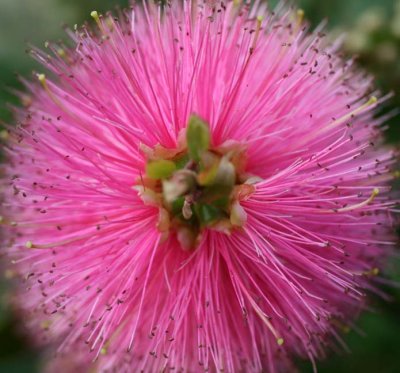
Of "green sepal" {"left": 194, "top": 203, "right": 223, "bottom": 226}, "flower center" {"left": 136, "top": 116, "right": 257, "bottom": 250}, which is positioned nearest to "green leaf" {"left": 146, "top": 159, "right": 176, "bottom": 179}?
"flower center" {"left": 136, "top": 116, "right": 257, "bottom": 250}

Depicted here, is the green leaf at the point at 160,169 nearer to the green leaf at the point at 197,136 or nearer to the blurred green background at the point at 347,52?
the green leaf at the point at 197,136

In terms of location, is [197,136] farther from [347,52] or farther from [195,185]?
[347,52]

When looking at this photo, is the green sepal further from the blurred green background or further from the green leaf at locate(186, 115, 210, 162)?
the blurred green background

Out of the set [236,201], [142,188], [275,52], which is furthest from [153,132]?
[275,52]

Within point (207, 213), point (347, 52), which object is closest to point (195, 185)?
point (207, 213)

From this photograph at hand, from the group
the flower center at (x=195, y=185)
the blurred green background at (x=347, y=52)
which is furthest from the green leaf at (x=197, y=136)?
the blurred green background at (x=347, y=52)

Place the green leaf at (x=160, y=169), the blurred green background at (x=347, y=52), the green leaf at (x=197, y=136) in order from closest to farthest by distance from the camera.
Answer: the green leaf at (x=197, y=136) < the green leaf at (x=160, y=169) < the blurred green background at (x=347, y=52)

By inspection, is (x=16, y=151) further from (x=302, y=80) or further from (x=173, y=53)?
(x=302, y=80)
